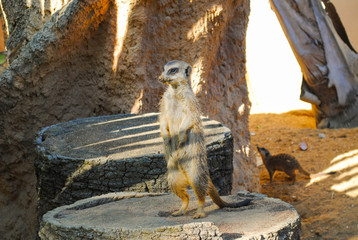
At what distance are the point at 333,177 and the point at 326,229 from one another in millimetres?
1367

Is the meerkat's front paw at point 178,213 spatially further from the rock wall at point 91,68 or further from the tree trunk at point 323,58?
the tree trunk at point 323,58

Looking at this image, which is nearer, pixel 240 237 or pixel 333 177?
A: pixel 240 237

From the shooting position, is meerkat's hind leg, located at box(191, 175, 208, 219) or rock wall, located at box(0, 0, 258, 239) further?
rock wall, located at box(0, 0, 258, 239)

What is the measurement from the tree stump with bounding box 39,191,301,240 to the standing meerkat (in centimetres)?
17

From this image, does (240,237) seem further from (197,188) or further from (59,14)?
(59,14)

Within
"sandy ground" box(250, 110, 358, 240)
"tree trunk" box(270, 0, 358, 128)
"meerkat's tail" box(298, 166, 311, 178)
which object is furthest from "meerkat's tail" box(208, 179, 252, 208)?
"tree trunk" box(270, 0, 358, 128)

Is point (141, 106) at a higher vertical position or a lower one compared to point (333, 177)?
higher

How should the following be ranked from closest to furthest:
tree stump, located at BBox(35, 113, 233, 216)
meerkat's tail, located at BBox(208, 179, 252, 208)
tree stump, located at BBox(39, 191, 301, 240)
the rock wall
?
tree stump, located at BBox(39, 191, 301, 240) < meerkat's tail, located at BBox(208, 179, 252, 208) < tree stump, located at BBox(35, 113, 233, 216) < the rock wall

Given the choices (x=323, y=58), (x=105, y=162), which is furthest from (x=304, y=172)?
(x=105, y=162)

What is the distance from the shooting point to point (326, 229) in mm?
4953

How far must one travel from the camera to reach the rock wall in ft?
16.3

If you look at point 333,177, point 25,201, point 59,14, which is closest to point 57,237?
point 25,201

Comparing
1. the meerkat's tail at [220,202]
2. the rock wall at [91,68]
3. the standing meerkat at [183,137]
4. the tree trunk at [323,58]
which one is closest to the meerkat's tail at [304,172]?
the rock wall at [91,68]

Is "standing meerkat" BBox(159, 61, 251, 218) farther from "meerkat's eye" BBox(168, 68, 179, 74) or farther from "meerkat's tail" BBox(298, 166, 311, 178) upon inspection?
"meerkat's tail" BBox(298, 166, 311, 178)
